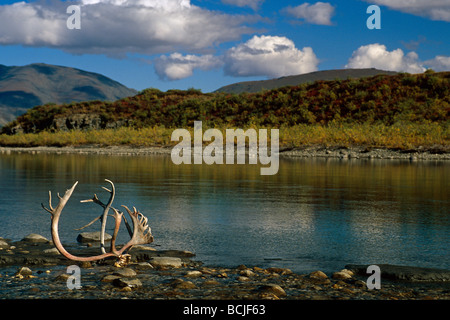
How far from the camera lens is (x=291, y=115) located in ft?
221

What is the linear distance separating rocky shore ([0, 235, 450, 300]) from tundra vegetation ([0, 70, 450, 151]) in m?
37.6

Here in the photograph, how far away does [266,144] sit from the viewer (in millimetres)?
51250

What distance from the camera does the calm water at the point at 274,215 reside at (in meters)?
10.2

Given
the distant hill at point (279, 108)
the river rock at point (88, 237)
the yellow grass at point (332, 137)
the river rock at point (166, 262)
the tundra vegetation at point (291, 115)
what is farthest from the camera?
the distant hill at point (279, 108)

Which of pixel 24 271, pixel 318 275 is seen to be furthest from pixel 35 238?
pixel 318 275

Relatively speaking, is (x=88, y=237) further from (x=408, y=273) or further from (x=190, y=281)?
(x=408, y=273)

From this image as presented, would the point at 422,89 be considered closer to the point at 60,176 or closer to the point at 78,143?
the point at 78,143

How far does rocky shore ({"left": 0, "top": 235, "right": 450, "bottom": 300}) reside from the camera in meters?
7.49

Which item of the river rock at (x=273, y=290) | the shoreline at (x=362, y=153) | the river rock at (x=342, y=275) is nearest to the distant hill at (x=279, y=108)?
the shoreline at (x=362, y=153)

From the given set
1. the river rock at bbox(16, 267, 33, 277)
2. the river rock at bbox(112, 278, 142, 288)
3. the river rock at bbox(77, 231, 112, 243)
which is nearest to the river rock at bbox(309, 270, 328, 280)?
the river rock at bbox(112, 278, 142, 288)

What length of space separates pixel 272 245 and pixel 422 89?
5949cm

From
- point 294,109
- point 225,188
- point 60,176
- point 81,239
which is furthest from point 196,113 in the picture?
point 81,239

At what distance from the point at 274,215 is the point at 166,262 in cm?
550

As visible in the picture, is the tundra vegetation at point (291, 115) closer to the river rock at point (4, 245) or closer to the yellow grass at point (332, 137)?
the yellow grass at point (332, 137)
